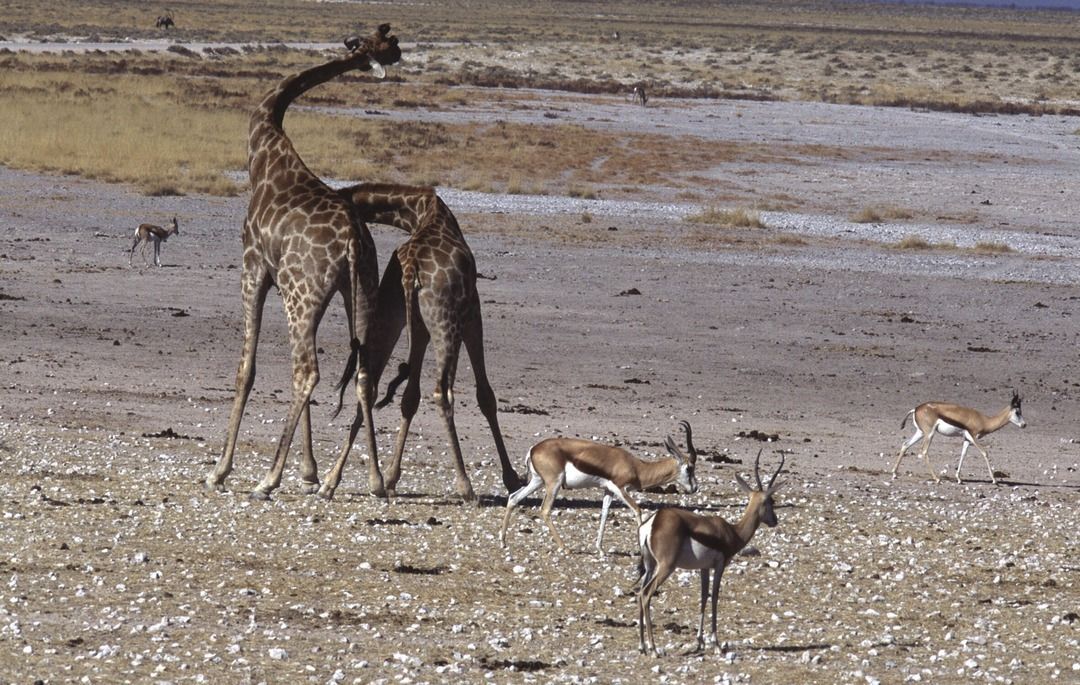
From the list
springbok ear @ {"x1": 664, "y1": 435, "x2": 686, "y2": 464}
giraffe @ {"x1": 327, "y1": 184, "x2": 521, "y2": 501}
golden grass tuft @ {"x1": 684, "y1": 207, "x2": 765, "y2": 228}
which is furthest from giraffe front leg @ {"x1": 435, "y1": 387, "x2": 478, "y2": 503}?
golden grass tuft @ {"x1": 684, "y1": 207, "x2": 765, "y2": 228}

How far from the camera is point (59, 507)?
12234mm

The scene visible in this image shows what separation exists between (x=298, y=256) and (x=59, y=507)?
2549mm

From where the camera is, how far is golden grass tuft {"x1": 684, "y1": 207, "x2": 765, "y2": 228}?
3444 centimetres

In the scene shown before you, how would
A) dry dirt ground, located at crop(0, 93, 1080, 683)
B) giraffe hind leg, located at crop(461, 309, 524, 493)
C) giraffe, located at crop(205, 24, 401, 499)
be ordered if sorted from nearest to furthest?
dry dirt ground, located at crop(0, 93, 1080, 683) < giraffe, located at crop(205, 24, 401, 499) < giraffe hind leg, located at crop(461, 309, 524, 493)

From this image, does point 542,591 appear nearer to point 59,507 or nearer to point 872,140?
point 59,507

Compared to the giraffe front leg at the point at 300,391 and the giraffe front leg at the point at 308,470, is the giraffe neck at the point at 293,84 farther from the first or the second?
the giraffe front leg at the point at 308,470

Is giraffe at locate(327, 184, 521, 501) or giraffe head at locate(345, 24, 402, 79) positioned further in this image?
giraffe head at locate(345, 24, 402, 79)

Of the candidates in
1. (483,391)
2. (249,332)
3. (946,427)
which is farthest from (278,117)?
(946,427)

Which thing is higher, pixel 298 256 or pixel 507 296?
pixel 298 256

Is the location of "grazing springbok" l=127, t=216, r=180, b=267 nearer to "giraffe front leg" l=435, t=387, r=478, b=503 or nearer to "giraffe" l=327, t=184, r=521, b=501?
"giraffe" l=327, t=184, r=521, b=501

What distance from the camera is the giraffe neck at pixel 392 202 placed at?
14.4 meters

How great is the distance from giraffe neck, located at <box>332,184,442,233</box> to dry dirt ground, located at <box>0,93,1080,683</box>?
213cm

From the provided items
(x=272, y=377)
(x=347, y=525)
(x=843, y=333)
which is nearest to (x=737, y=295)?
(x=843, y=333)

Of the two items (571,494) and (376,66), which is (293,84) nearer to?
(376,66)
